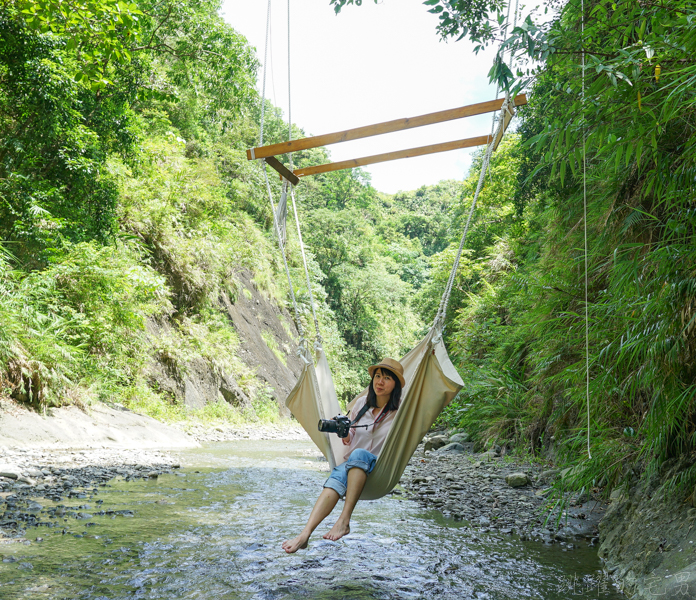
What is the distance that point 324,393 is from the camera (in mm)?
2623

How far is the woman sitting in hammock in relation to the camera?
2021 millimetres

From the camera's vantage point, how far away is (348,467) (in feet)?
7.00

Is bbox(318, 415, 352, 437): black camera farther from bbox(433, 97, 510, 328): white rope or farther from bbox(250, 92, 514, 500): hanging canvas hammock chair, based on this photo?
bbox(433, 97, 510, 328): white rope

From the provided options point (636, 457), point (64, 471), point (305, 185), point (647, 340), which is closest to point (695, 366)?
point (647, 340)

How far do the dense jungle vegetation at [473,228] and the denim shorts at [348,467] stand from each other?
87 centimetres

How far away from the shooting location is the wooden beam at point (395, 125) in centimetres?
264

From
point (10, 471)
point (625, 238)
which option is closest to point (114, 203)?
point (10, 471)

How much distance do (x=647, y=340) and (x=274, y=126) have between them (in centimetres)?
1653

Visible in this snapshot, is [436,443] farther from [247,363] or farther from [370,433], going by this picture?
[247,363]

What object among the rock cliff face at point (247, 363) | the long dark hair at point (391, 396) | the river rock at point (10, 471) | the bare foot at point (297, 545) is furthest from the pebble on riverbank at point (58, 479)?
the rock cliff face at point (247, 363)

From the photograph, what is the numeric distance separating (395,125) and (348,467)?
1.73m

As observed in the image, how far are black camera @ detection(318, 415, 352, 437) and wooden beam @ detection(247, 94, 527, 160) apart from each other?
4.87 ft

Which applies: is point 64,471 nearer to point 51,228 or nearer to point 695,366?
point 51,228

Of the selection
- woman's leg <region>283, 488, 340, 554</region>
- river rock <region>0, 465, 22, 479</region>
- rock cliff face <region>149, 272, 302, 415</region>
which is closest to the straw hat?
woman's leg <region>283, 488, 340, 554</region>
